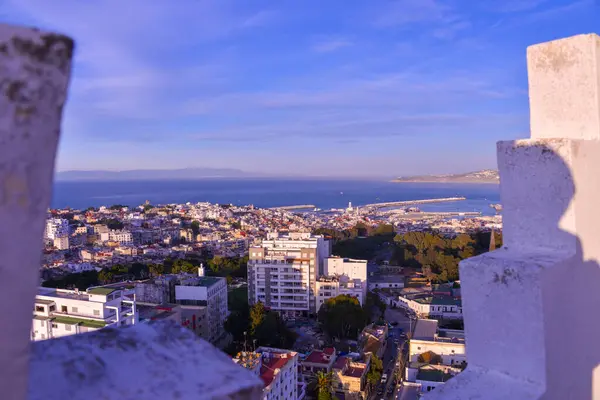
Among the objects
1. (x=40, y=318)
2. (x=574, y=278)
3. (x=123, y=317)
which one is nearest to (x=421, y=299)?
(x=123, y=317)

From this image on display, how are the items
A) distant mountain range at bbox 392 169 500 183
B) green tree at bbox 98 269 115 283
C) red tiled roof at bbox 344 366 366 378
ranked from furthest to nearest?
1. distant mountain range at bbox 392 169 500 183
2. green tree at bbox 98 269 115 283
3. red tiled roof at bbox 344 366 366 378

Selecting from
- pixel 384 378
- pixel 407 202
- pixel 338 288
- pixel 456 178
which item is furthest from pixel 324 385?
pixel 456 178

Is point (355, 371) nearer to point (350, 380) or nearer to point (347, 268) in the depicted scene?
point (350, 380)

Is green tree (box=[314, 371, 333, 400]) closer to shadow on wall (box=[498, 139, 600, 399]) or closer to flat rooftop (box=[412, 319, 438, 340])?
flat rooftop (box=[412, 319, 438, 340])

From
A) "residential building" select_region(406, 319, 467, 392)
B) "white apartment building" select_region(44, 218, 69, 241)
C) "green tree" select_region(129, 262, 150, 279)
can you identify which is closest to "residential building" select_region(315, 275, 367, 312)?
"residential building" select_region(406, 319, 467, 392)

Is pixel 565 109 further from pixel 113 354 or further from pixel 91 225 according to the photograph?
pixel 91 225

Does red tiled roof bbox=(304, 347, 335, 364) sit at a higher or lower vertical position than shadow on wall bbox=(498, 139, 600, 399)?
lower

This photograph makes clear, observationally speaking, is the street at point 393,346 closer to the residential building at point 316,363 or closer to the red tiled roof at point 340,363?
the red tiled roof at point 340,363
